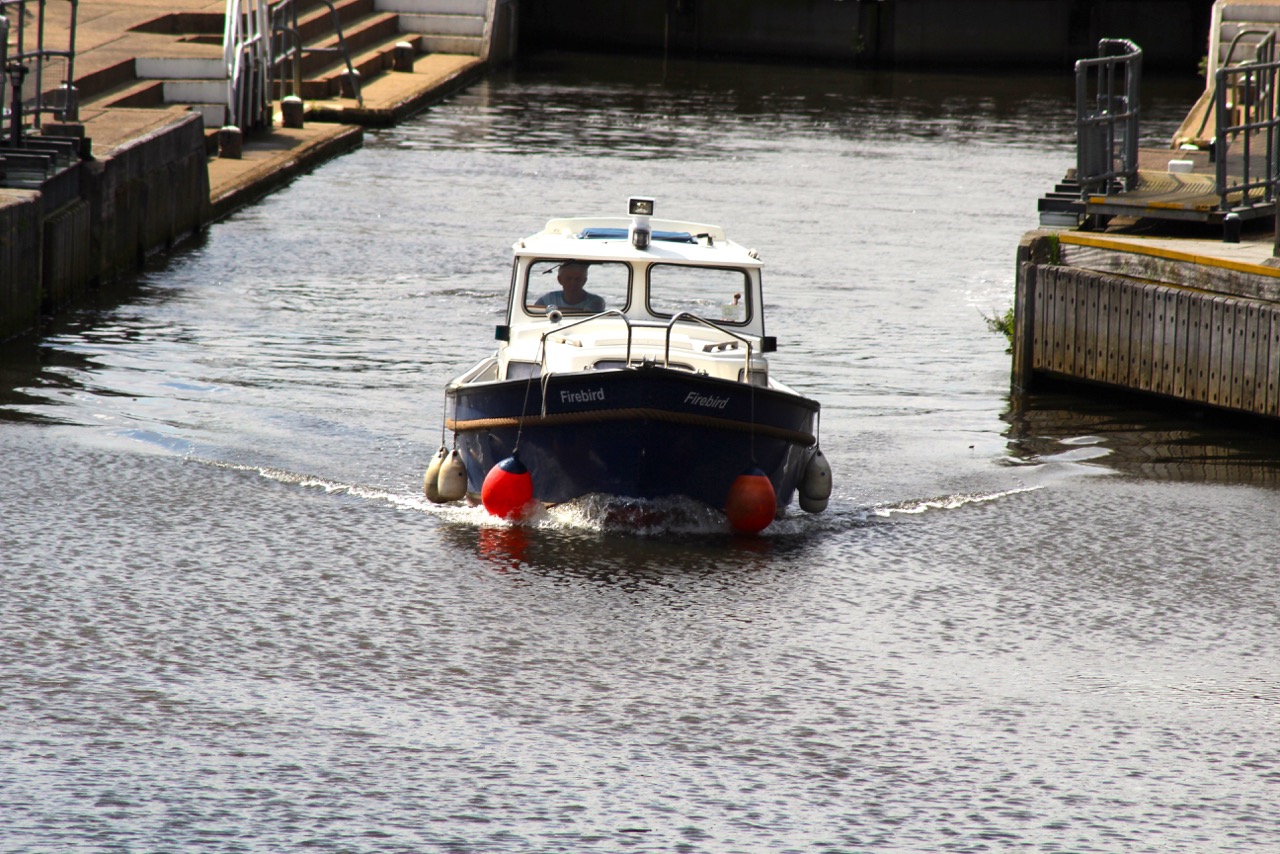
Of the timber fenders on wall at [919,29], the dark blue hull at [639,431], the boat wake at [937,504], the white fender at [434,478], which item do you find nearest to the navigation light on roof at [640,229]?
the dark blue hull at [639,431]

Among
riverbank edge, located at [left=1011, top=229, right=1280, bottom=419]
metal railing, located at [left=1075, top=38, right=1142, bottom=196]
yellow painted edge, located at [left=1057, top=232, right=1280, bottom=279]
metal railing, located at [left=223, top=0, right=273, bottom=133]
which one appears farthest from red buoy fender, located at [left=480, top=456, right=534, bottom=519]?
metal railing, located at [left=223, top=0, right=273, bottom=133]

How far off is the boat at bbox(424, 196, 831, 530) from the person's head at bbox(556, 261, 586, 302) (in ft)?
0.04

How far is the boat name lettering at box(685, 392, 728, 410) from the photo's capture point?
36.1 feet

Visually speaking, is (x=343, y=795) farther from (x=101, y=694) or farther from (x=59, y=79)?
(x=59, y=79)

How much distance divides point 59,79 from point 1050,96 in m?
21.8

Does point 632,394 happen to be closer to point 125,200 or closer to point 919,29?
point 125,200

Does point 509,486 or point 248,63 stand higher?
point 248,63

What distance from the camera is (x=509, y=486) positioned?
37.1ft

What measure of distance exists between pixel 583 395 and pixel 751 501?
117 cm

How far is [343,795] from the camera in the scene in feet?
24.7

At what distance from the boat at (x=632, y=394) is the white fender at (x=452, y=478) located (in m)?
0.02

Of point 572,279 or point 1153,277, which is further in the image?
point 1153,277

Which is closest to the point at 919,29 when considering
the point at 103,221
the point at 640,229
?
the point at 103,221

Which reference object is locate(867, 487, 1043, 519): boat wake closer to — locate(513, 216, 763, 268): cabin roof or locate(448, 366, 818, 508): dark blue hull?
locate(448, 366, 818, 508): dark blue hull
